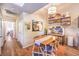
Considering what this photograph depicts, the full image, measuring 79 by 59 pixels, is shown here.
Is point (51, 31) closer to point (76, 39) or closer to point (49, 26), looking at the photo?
point (49, 26)

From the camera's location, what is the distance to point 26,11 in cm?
240

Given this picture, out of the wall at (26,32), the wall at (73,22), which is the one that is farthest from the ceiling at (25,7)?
the wall at (73,22)

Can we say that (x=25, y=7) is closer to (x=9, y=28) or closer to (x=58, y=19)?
(x=9, y=28)

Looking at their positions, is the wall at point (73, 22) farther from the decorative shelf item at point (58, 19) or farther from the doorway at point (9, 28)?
the doorway at point (9, 28)

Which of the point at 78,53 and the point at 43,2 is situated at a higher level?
the point at 43,2

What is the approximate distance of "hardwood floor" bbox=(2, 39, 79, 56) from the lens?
2.41 m

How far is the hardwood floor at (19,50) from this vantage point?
7.89ft

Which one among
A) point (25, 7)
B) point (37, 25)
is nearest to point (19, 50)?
point (37, 25)

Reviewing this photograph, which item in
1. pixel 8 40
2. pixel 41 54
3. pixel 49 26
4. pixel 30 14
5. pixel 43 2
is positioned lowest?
pixel 41 54

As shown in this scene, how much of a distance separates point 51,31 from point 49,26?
84mm

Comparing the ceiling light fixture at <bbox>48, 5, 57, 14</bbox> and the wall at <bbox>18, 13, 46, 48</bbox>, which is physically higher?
the ceiling light fixture at <bbox>48, 5, 57, 14</bbox>

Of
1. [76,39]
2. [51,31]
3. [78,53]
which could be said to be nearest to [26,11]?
[51,31]

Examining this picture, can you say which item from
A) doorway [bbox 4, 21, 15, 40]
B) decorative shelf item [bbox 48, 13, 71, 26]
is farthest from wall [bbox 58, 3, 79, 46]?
doorway [bbox 4, 21, 15, 40]

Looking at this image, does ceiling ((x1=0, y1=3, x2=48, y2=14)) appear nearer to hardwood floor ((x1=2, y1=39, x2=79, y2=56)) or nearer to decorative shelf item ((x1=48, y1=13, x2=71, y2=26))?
decorative shelf item ((x1=48, y1=13, x2=71, y2=26))
